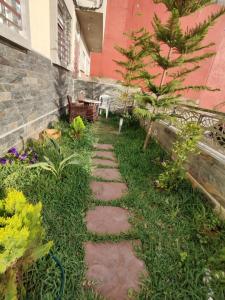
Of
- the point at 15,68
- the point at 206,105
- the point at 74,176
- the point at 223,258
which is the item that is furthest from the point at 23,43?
the point at 206,105

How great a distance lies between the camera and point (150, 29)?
9.73 m

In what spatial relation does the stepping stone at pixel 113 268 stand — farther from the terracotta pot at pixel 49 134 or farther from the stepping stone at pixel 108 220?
the terracotta pot at pixel 49 134

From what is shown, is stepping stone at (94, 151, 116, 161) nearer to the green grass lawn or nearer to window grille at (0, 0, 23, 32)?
the green grass lawn

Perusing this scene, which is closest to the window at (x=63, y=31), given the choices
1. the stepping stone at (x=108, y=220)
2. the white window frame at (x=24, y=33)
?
the white window frame at (x=24, y=33)

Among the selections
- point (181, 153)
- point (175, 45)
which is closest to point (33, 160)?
point (181, 153)

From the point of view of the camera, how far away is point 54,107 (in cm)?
482

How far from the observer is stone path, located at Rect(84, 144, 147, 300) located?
1364 mm

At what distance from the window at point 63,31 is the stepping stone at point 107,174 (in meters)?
3.81

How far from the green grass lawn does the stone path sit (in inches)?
2.8

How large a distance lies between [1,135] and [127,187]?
2056mm

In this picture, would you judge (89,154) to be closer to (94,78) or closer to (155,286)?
(155,286)

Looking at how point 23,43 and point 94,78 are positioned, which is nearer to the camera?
point 23,43

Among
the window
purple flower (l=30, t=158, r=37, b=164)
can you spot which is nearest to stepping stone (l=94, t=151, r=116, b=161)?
purple flower (l=30, t=158, r=37, b=164)

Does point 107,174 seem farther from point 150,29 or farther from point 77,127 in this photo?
point 150,29
